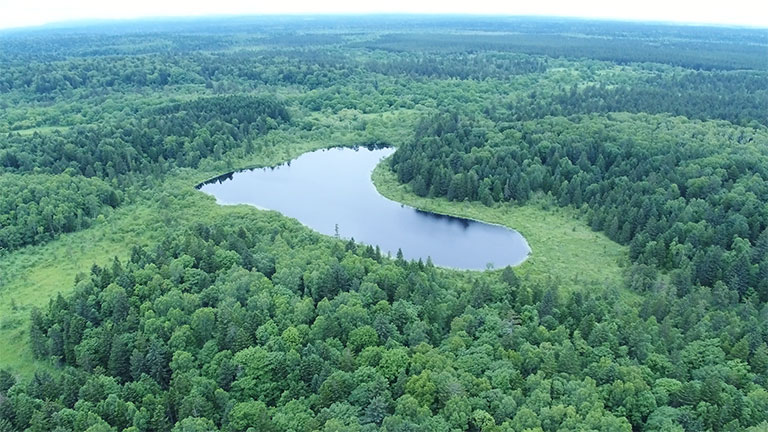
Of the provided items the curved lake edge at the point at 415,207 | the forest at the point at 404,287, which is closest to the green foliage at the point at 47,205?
the forest at the point at 404,287

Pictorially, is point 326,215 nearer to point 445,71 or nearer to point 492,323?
point 492,323

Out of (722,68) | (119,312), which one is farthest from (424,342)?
(722,68)

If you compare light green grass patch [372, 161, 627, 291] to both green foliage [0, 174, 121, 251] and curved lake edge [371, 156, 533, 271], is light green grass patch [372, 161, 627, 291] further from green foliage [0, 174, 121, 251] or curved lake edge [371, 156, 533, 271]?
green foliage [0, 174, 121, 251]

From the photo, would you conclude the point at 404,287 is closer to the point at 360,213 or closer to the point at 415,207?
the point at 360,213

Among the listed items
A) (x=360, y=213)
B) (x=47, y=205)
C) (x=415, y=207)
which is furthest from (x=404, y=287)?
(x=47, y=205)

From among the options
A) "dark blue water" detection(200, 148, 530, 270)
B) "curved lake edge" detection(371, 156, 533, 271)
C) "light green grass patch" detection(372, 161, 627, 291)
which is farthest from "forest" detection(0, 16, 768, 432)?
"dark blue water" detection(200, 148, 530, 270)
